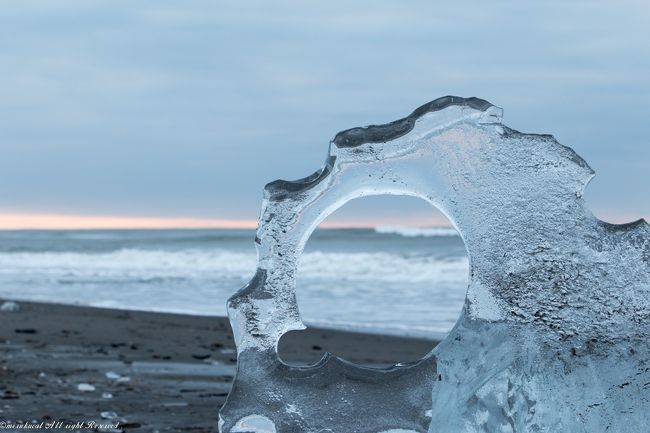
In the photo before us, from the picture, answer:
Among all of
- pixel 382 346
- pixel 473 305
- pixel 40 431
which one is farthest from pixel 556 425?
pixel 382 346

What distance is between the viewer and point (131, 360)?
702 centimetres

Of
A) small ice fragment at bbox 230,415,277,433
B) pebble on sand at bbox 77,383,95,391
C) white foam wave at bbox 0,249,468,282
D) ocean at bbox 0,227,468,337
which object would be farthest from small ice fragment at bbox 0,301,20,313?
small ice fragment at bbox 230,415,277,433

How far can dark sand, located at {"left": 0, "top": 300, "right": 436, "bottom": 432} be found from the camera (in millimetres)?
4711

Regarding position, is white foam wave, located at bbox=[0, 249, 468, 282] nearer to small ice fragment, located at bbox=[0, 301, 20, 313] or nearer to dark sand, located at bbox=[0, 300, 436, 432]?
small ice fragment, located at bbox=[0, 301, 20, 313]

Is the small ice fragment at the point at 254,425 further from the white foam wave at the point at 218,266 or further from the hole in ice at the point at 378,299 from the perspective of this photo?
the white foam wave at the point at 218,266

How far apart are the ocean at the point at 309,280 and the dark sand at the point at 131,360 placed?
1.20 meters

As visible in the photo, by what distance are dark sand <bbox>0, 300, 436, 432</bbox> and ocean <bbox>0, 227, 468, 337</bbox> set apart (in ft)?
3.92

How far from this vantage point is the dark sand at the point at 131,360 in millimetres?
4711

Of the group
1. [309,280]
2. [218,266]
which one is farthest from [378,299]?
[218,266]

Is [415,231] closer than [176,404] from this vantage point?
No

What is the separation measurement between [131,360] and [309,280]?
34.2ft

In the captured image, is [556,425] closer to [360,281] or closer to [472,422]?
[472,422]

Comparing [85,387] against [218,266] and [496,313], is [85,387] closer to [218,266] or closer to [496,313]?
[496,313]

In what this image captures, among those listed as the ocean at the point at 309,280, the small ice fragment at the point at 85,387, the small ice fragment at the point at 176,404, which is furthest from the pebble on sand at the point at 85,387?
the ocean at the point at 309,280
